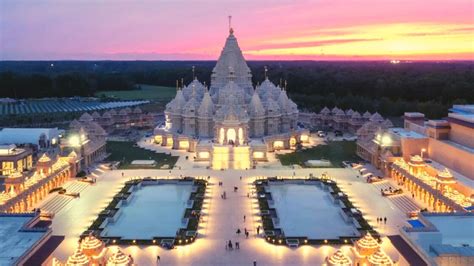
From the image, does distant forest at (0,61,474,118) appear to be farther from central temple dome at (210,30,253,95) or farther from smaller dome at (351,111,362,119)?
central temple dome at (210,30,253,95)

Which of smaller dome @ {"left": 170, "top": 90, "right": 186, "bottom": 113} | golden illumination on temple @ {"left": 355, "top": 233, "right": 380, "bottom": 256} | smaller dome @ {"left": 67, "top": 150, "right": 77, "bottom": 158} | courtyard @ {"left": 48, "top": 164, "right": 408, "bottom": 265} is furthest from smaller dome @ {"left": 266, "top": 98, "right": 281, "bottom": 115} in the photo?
golden illumination on temple @ {"left": 355, "top": 233, "right": 380, "bottom": 256}

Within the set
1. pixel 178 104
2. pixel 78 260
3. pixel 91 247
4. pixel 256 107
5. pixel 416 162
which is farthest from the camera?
pixel 178 104

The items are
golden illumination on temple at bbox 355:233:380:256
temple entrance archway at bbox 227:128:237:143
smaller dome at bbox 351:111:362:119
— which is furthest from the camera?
smaller dome at bbox 351:111:362:119

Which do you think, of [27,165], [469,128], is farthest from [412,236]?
[27,165]

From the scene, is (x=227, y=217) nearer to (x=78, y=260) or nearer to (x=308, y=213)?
(x=308, y=213)

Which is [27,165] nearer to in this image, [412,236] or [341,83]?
[412,236]

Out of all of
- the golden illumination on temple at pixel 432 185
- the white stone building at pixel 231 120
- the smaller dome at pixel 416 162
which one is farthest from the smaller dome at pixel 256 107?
the smaller dome at pixel 416 162

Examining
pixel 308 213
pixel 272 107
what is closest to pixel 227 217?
pixel 308 213
